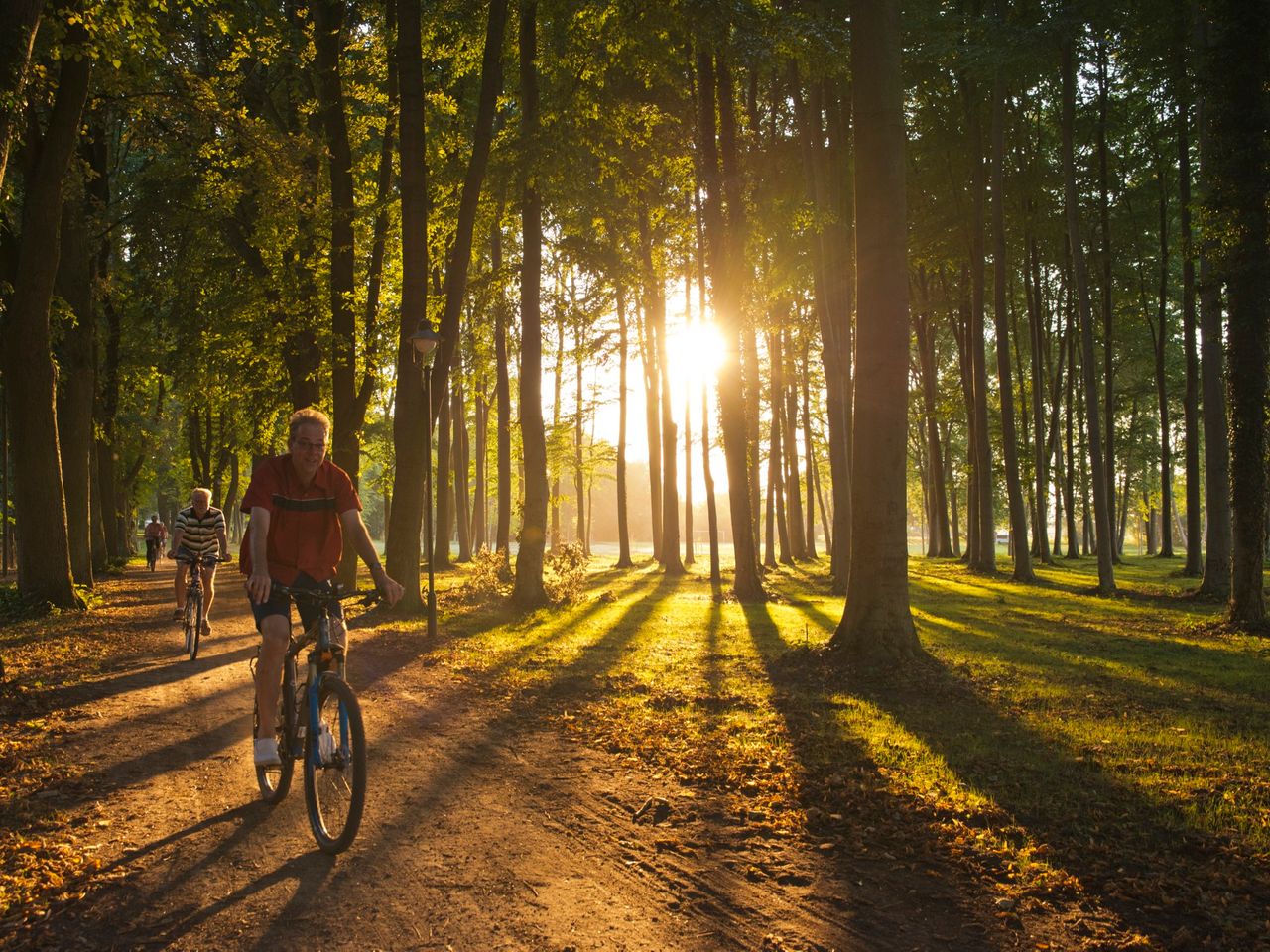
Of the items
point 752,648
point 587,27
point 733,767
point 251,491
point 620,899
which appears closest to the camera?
point 620,899

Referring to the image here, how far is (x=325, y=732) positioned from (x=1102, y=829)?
4.39m

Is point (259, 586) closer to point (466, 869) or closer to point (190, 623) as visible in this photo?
point (466, 869)

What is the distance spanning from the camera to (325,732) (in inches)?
184

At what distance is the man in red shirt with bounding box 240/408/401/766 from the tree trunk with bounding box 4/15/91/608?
11364mm

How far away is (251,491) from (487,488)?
43.9 meters

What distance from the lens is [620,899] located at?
411 centimetres

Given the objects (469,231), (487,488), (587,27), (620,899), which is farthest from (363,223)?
(487,488)

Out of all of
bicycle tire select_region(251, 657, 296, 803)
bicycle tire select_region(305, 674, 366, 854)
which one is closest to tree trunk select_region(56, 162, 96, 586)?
bicycle tire select_region(251, 657, 296, 803)

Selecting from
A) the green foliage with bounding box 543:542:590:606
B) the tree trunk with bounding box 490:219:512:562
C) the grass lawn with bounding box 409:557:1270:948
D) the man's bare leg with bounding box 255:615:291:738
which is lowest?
the grass lawn with bounding box 409:557:1270:948

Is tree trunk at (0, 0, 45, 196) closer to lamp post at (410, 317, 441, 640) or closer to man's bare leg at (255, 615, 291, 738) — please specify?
lamp post at (410, 317, 441, 640)

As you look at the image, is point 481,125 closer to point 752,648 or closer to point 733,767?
point 752,648

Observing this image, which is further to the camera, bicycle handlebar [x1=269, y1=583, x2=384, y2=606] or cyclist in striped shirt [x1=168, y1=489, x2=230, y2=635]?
cyclist in striped shirt [x1=168, y1=489, x2=230, y2=635]

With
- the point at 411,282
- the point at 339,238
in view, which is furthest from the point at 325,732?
the point at 339,238

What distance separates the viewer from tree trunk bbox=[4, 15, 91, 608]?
1358 centimetres
